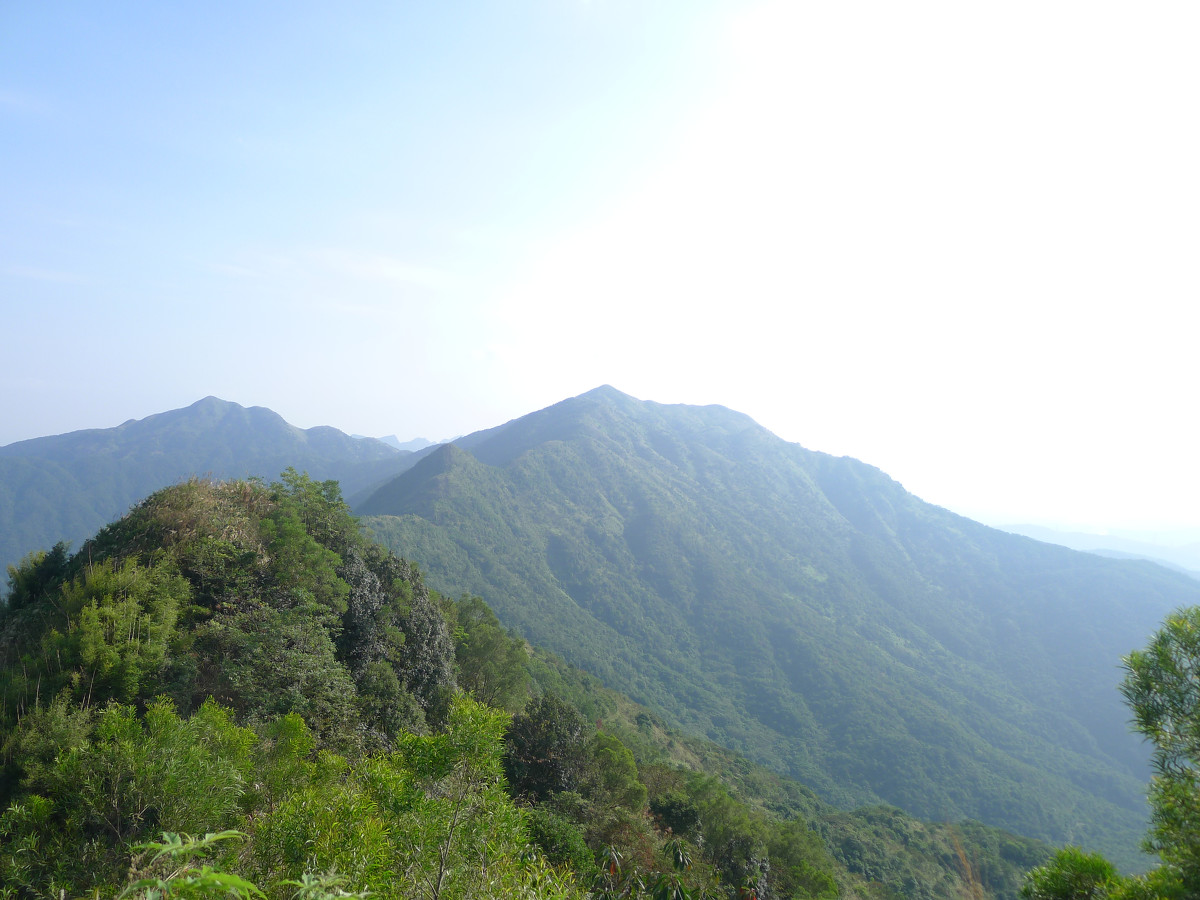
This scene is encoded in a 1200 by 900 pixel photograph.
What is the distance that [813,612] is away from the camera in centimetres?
14362

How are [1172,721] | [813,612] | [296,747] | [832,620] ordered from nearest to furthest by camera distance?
1. [1172,721]
2. [296,747]
3. [832,620]
4. [813,612]

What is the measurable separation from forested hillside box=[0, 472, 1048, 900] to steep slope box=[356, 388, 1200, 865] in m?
67.2

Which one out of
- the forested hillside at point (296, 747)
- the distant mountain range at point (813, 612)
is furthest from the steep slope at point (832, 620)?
the forested hillside at point (296, 747)

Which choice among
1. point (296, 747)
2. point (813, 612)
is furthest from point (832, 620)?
point (296, 747)

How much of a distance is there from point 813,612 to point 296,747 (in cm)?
15149

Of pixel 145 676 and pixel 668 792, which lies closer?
pixel 145 676

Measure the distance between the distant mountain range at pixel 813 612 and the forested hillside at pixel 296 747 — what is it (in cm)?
6750

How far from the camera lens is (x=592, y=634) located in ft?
404

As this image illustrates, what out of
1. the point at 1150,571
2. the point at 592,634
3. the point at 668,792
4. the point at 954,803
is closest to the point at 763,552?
the point at 592,634

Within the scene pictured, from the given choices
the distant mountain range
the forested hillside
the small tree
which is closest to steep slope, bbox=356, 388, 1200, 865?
the distant mountain range

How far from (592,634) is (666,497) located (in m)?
73.2

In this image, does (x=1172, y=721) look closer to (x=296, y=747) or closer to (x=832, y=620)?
(x=296, y=747)

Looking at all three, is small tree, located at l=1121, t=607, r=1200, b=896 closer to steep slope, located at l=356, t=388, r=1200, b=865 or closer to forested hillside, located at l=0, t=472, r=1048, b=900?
forested hillside, located at l=0, t=472, r=1048, b=900

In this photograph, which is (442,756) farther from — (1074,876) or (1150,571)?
(1150,571)
